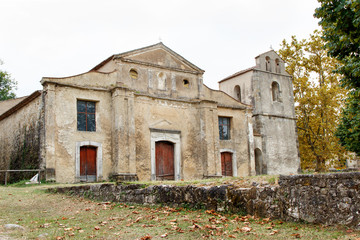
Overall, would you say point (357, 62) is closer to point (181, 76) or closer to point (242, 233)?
point (242, 233)

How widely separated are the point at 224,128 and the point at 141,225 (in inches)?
659

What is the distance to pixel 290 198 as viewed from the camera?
6594 millimetres

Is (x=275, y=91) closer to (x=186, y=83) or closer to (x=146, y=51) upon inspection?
(x=186, y=83)

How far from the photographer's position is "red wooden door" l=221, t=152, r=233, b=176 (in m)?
23.0

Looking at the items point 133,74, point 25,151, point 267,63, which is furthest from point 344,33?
point 267,63

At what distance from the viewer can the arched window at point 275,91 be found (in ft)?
89.0

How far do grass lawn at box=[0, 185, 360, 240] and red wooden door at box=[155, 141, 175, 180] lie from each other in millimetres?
10336

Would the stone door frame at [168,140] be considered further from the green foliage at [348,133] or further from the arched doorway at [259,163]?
the green foliage at [348,133]

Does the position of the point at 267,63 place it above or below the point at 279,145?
above

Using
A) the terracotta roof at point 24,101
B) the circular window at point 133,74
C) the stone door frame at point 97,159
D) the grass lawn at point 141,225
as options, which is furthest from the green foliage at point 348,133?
the terracotta roof at point 24,101

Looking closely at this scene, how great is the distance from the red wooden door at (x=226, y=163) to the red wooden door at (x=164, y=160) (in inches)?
147

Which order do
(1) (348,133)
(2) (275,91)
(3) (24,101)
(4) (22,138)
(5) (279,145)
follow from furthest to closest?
(2) (275,91) → (5) (279,145) → (1) (348,133) → (4) (22,138) → (3) (24,101)

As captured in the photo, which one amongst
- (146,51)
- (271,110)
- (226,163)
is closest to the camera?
(146,51)

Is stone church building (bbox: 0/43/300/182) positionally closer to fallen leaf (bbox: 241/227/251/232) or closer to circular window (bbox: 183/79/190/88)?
circular window (bbox: 183/79/190/88)
